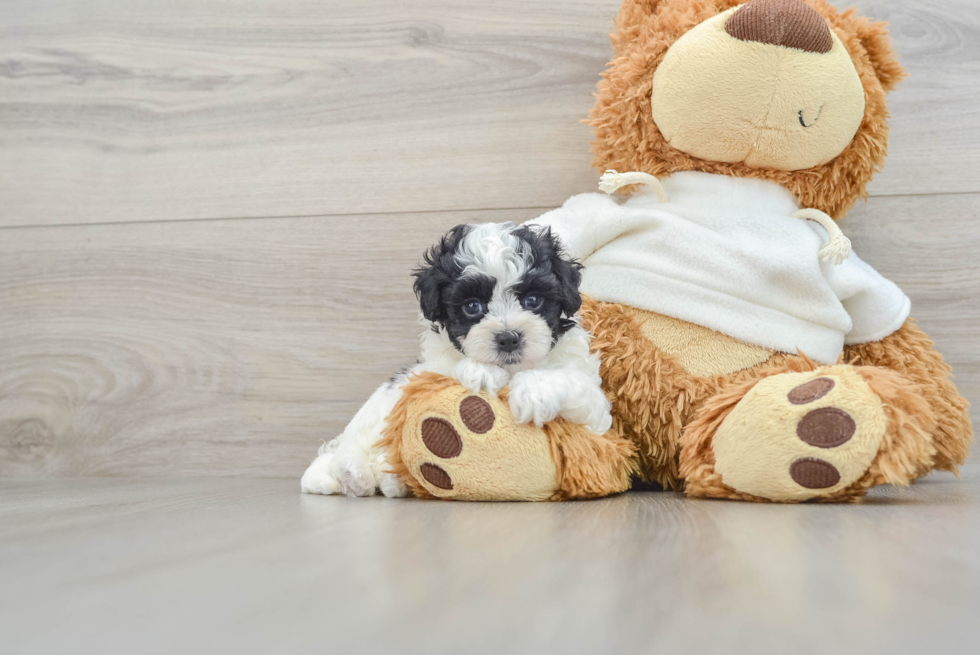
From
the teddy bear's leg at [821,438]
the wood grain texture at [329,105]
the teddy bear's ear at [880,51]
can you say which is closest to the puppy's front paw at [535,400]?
the teddy bear's leg at [821,438]

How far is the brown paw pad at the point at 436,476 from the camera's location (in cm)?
90

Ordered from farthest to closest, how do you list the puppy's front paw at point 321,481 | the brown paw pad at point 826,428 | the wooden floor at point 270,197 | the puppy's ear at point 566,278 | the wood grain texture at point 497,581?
1. the wooden floor at point 270,197
2. the puppy's front paw at point 321,481
3. the puppy's ear at point 566,278
4. the brown paw pad at point 826,428
5. the wood grain texture at point 497,581

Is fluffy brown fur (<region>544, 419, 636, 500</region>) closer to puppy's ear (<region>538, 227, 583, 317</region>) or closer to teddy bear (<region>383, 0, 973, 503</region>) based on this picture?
teddy bear (<region>383, 0, 973, 503</region>)

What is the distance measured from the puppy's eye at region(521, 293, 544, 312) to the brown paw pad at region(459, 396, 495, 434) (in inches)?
4.9

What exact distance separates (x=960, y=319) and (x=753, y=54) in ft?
1.99

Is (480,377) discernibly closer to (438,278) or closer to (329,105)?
(438,278)

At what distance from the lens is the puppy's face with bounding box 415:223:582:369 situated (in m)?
0.89

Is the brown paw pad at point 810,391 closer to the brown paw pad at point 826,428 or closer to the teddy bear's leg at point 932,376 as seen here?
the brown paw pad at point 826,428

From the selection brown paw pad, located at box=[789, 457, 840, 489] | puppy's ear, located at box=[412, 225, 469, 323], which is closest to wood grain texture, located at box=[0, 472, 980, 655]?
brown paw pad, located at box=[789, 457, 840, 489]

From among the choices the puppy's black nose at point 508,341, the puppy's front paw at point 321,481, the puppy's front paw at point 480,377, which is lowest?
the puppy's front paw at point 321,481

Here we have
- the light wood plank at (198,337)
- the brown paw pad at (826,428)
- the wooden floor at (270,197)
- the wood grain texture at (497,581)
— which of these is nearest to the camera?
the wood grain texture at (497,581)

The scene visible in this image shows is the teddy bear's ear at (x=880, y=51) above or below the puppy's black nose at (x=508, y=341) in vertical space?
above

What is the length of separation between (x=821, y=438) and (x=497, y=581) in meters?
0.50

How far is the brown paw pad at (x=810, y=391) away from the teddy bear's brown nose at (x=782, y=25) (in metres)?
0.45
